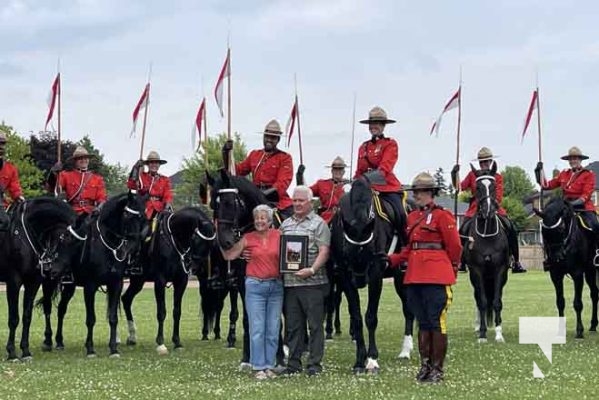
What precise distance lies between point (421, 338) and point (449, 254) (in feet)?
3.44

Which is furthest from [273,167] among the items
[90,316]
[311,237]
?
[90,316]

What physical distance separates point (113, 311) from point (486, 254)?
6.38 m

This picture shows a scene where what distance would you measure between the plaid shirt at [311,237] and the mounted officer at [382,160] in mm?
1243

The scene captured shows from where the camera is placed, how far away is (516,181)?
128 m

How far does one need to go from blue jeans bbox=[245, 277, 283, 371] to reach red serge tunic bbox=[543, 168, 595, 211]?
7.29 m

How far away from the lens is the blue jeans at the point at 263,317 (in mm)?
11438

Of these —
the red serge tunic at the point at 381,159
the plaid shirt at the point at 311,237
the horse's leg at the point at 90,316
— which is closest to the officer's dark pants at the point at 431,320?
the plaid shirt at the point at 311,237

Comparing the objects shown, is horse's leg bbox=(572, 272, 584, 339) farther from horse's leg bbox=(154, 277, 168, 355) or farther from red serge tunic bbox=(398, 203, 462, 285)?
horse's leg bbox=(154, 277, 168, 355)

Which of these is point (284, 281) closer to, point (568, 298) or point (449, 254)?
point (449, 254)

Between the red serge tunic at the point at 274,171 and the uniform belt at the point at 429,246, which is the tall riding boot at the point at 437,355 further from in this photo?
the red serge tunic at the point at 274,171

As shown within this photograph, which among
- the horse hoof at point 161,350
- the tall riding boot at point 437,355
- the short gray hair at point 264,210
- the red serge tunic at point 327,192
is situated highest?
the red serge tunic at point 327,192

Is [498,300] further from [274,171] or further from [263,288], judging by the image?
[263,288]

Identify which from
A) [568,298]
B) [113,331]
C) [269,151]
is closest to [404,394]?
[269,151]

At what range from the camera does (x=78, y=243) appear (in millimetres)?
13797
